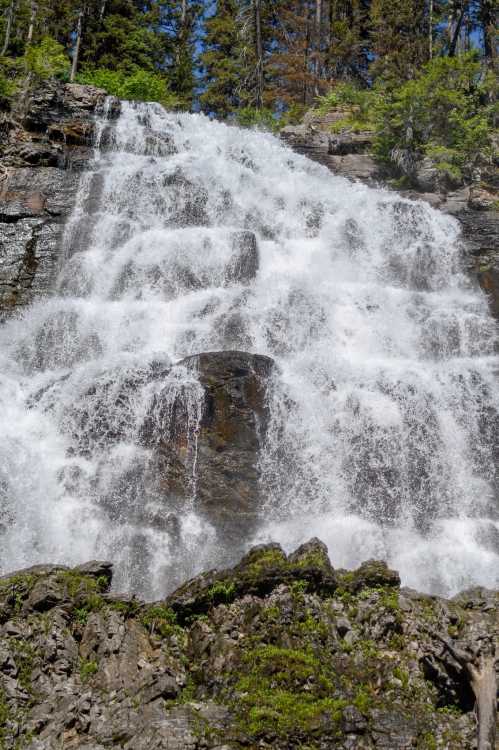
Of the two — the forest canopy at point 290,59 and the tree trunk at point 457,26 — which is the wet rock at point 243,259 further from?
the tree trunk at point 457,26

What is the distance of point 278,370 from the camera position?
1468 cm

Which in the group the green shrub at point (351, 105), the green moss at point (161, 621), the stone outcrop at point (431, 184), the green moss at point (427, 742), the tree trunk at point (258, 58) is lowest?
the green moss at point (161, 621)

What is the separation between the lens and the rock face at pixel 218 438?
1307cm

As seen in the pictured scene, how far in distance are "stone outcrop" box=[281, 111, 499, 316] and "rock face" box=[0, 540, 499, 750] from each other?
12.4 meters

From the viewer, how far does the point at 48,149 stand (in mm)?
23094

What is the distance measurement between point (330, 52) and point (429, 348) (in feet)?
82.4

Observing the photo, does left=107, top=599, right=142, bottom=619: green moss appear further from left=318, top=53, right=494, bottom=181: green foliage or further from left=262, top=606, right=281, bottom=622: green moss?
left=318, top=53, right=494, bottom=181: green foliage

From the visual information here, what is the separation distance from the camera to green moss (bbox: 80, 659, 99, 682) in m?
7.77

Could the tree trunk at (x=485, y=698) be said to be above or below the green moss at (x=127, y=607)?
above

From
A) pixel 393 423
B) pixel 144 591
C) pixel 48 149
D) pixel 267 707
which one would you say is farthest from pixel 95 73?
pixel 267 707

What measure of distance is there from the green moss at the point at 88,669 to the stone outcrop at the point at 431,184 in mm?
14635

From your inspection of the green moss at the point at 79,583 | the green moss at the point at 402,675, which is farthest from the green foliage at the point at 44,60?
the green moss at the point at 402,675

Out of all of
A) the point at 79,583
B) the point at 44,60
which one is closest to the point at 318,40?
the point at 44,60

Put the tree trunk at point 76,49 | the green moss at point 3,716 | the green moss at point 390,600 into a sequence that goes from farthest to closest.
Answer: the tree trunk at point 76,49, the green moss at point 390,600, the green moss at point 3,716
